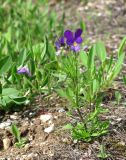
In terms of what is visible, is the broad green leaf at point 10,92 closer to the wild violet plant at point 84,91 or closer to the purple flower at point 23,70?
the purple flower at point 23,70

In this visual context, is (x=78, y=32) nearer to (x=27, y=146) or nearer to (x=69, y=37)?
(x=69, y=37)

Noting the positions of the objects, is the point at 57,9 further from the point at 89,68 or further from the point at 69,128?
the point at 69,128

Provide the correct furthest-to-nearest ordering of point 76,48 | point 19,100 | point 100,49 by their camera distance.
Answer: point 100,49 → point 19,100 → point 76,48

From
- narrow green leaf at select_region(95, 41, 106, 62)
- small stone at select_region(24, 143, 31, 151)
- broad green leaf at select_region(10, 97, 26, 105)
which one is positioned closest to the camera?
small stone at select_region(24, 143, 31, 151)

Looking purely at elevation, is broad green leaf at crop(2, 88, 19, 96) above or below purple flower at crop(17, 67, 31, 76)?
below

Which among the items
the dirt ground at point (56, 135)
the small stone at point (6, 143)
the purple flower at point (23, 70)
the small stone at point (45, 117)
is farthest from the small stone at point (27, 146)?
the purple flower at point (23, 70)

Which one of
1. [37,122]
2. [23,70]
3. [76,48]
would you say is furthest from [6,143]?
[76,48]

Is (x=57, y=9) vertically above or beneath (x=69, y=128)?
above

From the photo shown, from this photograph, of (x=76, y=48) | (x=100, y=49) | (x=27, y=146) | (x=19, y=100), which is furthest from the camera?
(x=100, y=49)

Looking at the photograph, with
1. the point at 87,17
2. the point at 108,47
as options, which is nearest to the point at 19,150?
the point at 108,47

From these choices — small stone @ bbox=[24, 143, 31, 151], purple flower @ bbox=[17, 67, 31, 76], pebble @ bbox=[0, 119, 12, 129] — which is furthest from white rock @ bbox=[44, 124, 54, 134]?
purple flower @ bbox=[17, 67, 31, 76]

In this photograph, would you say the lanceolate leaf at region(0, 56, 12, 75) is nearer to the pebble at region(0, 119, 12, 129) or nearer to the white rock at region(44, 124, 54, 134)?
the pebble at region(0, 119, 12, 129)
